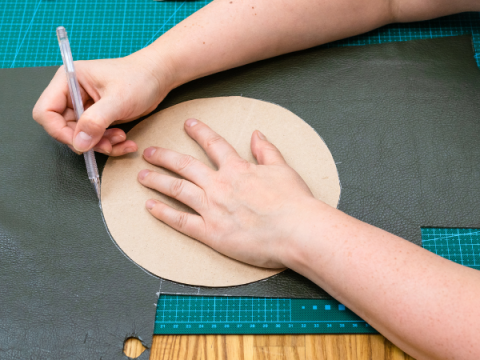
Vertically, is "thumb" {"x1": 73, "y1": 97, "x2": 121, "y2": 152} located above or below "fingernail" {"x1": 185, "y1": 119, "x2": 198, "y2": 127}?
below

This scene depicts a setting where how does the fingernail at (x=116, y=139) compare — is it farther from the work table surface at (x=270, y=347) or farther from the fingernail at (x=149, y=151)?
the work table surface at (x=270, y=347)

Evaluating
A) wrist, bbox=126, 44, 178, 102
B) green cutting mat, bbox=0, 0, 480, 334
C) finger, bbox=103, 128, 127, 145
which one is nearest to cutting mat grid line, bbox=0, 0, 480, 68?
green cutting mat, bbox=0, 0, 480, 334

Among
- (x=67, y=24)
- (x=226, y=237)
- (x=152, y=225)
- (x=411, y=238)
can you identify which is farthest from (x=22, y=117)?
(x=411, y=238)

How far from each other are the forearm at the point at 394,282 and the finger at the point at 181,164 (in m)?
0.26

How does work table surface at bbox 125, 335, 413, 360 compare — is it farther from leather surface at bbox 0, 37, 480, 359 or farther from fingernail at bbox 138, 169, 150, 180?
fingernail at bbox 138, 169, 150, 180

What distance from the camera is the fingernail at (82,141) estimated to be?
2.86 ft

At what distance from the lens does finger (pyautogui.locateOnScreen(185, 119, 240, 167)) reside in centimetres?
95

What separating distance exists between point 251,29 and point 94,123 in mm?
489

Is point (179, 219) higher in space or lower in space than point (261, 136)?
lower

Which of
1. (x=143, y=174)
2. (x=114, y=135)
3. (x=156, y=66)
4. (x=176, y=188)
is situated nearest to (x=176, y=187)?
(x=176, y=188)

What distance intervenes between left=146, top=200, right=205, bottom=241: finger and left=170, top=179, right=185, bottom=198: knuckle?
0.04 meters

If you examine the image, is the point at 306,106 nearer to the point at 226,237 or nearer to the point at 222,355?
the point at 226,237

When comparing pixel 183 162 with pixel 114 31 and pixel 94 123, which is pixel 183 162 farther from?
pixel 114 31

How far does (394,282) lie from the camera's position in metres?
0.75
